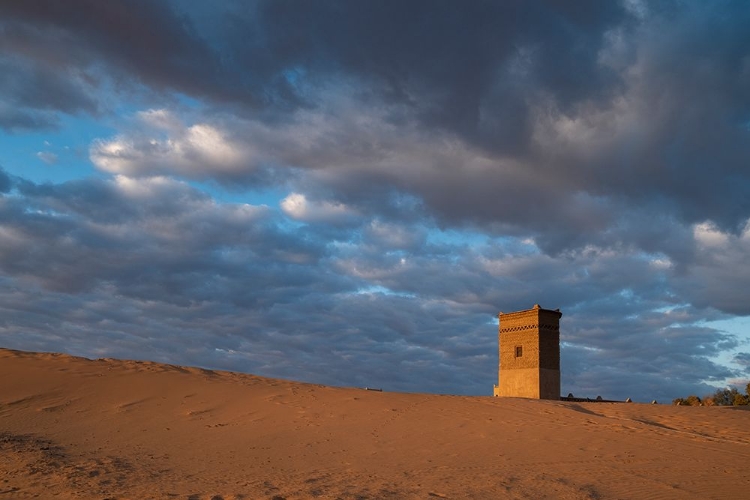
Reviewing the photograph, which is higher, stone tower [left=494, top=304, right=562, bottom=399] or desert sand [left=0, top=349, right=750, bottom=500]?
stone tower [left=494, top=304, right=562, bottom=399]

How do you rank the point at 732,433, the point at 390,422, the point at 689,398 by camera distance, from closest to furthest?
the point at 390,422
the point at 732,433
the point at 689,398

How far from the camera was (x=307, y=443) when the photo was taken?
39.2 ft

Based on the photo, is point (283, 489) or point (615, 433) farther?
point (615, 433)

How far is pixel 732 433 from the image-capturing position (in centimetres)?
1719

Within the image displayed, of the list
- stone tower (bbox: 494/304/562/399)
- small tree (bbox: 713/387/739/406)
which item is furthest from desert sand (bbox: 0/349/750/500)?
small tree (bbox: 713/387/739/406)

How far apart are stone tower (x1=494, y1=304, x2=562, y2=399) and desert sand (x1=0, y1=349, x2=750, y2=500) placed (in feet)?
37.3

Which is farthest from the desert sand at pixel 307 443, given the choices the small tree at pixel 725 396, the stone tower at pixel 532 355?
the small tree at pixel 725 396

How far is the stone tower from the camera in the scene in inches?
1203

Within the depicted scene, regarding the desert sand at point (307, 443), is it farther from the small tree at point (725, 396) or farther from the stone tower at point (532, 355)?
the small tree at point (725, 396)

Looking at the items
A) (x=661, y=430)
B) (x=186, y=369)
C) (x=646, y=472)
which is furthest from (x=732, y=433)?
(x=186, y=369)

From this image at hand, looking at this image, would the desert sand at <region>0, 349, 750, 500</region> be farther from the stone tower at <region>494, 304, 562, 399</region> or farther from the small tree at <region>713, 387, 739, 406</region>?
the small tree at <region>713, 387, 739, 406</region>

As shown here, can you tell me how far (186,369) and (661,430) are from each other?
14512mm

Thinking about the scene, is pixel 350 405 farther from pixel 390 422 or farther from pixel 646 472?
pixel 646 472

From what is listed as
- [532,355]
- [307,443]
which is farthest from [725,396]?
[307,443]
